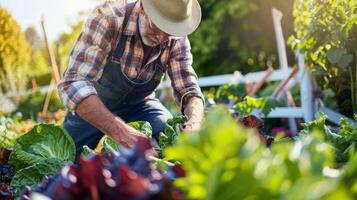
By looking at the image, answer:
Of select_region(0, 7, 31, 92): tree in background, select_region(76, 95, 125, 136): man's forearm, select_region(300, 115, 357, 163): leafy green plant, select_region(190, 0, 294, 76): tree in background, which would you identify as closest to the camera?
select_region(300, 115, 357, 163): leafy green plant

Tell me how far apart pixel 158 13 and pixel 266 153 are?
1980 millimetres

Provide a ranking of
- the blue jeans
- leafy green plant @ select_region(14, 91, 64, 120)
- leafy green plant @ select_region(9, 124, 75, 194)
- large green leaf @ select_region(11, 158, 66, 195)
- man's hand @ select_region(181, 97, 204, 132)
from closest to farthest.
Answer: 1. large green leaf @ select_region(11, 158, 66, 195)
2. leafy green plant @ select_region(9, 124, 75, 194)
3. man's hand @ select_region(181, 97, 204, 132)
4. the blue jeans
5. leafy green plant @ select_region(14, 91, 64, 120)

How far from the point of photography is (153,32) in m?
2.82

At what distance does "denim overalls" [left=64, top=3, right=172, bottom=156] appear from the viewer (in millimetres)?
3011

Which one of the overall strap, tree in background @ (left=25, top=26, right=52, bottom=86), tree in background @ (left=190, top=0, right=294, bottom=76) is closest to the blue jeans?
the overall strap

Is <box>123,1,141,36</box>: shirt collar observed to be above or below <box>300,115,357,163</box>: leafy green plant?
above

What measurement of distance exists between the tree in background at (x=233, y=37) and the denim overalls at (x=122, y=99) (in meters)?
7.11


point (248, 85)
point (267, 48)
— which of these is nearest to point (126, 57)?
point (248, 85)

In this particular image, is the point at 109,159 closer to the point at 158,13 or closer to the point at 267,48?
the point at 158,13

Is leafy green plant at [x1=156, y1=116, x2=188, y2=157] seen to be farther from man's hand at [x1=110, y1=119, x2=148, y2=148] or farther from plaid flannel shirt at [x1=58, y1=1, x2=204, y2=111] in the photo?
plaid flannel shirt at [x1=58, y1=1, x2=204, y2=111]

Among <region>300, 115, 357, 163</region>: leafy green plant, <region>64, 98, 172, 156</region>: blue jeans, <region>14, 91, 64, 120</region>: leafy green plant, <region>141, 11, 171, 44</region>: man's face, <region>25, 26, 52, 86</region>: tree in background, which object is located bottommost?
<region>25, 26, 52, 86</region>: tree in background

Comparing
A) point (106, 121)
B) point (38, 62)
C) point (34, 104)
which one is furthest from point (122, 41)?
point (38, 62)

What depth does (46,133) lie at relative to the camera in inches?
82.0

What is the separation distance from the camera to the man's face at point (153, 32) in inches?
109
